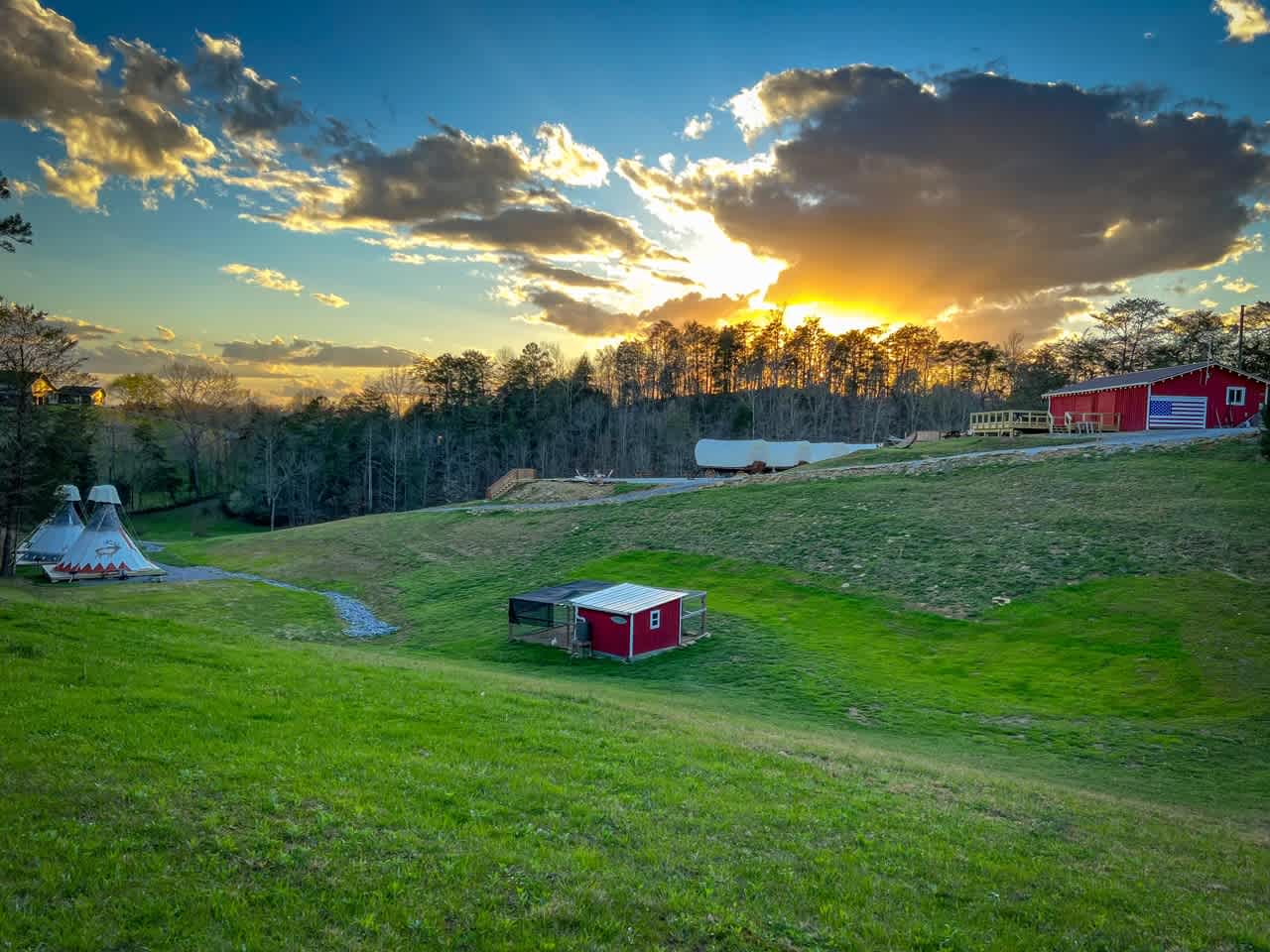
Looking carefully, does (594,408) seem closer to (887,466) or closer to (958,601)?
(887,466)

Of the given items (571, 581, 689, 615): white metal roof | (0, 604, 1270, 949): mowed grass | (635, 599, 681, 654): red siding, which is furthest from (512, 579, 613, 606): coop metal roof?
(0, 604, 1270, 949): mowed grass

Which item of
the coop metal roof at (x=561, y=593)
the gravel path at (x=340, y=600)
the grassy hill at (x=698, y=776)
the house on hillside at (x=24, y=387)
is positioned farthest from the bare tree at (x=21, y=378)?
the coop metal roof at (x=561, y=593)

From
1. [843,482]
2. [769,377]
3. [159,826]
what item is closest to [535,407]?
[769,377]

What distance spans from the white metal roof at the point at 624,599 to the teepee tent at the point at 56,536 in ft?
146

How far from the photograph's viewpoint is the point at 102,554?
48.3 metres

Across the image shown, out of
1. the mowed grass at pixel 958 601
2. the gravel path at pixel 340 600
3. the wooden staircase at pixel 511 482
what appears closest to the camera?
the mowed grass at pixel 958 601

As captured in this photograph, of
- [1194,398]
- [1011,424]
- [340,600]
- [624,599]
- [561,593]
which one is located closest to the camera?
[624,599]

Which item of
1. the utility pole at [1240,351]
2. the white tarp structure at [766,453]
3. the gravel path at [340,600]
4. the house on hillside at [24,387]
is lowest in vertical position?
the gravel path at [340,600]

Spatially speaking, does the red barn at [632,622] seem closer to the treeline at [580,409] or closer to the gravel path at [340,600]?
the gravel path at [340,600]

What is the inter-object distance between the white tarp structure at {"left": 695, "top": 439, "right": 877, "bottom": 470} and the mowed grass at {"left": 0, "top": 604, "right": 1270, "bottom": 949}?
206 ft

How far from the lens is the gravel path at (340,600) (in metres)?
34.7

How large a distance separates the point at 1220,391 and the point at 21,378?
87.8 metres

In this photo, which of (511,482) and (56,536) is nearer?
(56,536)

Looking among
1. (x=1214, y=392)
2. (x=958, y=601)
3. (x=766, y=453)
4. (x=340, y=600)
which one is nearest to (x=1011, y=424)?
(x=1214, y=392)
